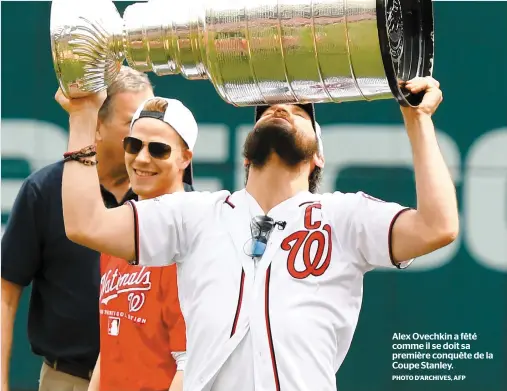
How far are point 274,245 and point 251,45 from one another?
518mm

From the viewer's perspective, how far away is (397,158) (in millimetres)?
5492

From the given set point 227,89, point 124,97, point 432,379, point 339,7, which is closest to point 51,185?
point 124,97

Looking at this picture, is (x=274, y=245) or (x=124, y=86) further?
(x=124, y=86)

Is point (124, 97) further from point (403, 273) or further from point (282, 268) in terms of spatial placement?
point (403, 273)

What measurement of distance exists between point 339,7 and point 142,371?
1363 mm

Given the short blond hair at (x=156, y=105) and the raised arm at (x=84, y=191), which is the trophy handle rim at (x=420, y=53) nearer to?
the raised arm at (x=84, y=191)

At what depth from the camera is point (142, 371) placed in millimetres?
2803

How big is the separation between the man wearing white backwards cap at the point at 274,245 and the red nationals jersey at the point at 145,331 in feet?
1.43

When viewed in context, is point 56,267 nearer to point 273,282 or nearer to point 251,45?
point 273,282

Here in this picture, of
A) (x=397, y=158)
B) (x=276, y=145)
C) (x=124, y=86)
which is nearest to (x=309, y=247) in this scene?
(x=276, y=145)

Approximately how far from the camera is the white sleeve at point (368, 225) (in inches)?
86.4

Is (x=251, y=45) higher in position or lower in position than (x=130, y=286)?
higher

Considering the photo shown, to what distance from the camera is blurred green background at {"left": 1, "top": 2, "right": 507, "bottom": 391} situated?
5.41 metres

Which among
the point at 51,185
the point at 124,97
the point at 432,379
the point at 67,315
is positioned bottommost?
the point at 432,379
